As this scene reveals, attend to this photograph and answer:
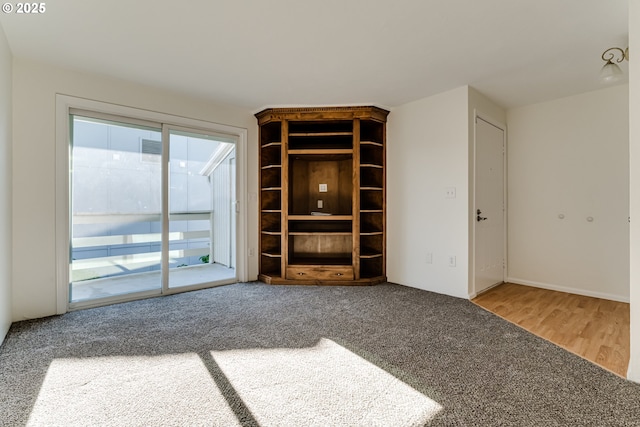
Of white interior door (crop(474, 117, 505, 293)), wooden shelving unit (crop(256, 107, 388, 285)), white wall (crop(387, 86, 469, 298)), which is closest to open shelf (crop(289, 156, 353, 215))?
wooden shelving unit (crop(256, 107, 388, 285))

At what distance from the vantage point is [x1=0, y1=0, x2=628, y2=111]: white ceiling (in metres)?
1.98

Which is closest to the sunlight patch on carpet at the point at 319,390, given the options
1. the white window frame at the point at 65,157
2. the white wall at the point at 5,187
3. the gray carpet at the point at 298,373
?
the gray carpet at the point at 298,373

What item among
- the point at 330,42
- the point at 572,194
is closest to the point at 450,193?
the point at 572,194

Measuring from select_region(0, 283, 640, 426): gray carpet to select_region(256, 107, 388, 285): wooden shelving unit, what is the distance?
4.04 ft

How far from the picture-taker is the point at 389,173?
405 cm

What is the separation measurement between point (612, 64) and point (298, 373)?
128 inches

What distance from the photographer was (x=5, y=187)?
2.39 m

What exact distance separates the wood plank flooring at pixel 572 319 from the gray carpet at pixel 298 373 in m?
0.18

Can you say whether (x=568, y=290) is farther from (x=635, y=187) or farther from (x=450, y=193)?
(x=635, y=187)

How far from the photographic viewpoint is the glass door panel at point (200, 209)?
11.8 feet

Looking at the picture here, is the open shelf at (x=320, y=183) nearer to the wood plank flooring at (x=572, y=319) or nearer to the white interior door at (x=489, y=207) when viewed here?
the white interior door at (x=489, y=207)

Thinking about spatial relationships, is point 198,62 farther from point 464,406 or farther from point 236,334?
point 464,406

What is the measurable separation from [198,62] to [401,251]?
3.07 metres

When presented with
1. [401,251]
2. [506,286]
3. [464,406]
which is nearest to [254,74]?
[401,251]
